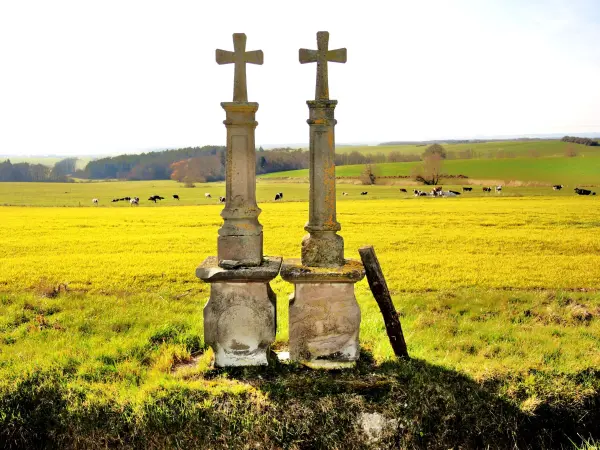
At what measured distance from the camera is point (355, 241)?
19.6 m

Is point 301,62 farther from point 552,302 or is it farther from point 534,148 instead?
point 534,148

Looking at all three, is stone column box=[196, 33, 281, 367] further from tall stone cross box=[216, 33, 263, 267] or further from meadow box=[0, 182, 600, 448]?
meadow box=[0, 182, 600, 448]

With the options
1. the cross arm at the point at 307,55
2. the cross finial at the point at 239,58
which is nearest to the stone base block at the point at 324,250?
the cross finial at the point at 239,58

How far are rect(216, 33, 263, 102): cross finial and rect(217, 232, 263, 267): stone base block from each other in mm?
1895

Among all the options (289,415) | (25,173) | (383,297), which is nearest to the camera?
(289,415)

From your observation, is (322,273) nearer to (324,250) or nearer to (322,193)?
(324,250)

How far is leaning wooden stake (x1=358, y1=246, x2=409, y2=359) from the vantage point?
6.40 meters

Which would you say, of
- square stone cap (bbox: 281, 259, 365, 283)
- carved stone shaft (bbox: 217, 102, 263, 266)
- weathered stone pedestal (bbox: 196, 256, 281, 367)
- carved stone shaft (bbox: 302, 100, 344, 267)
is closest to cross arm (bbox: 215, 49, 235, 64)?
carved stone shaft (bbox: 217, 102, 263, 266)

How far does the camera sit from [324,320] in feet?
20.9

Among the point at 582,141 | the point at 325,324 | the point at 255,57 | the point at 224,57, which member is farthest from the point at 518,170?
the point at 224,57

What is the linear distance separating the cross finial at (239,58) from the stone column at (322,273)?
25.9 inches

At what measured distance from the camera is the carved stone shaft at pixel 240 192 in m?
6.19

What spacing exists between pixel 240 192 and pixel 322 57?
2060 millimetres

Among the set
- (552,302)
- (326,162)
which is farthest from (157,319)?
(552,302)
